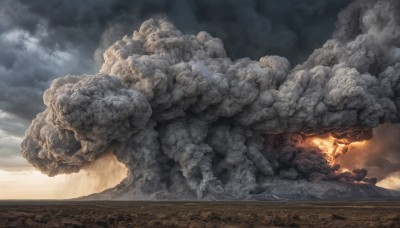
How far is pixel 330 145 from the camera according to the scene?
110 m

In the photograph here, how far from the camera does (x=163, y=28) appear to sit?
4131 inches

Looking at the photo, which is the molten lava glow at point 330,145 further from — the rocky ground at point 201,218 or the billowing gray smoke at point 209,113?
the rocky ground at point 201,218

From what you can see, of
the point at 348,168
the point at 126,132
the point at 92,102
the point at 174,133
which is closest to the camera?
the point at 92,102

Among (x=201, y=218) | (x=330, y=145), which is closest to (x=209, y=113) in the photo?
(x=330, y=145)

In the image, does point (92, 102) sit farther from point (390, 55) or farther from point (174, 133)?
point (390, 55)

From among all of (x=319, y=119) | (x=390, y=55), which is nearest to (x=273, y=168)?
(x=319, y=119)

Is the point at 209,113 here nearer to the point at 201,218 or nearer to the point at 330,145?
the point at 330,145

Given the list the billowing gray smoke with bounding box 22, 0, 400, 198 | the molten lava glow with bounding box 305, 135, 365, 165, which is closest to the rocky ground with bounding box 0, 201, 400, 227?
the billowing gray smoke with bounding box 22, 0, 400, 198

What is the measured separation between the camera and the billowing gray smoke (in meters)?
90.6

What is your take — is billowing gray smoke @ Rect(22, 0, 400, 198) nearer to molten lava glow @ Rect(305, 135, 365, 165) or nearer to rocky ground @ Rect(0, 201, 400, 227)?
molten lava glow @ Rect(305, 135, 365, 165)

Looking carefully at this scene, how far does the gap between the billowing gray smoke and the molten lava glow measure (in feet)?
9.96

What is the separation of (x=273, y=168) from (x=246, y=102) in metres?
17.6

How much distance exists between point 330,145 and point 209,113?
29.6 m

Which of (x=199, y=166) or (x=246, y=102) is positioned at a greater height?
(x=246, y=102)
